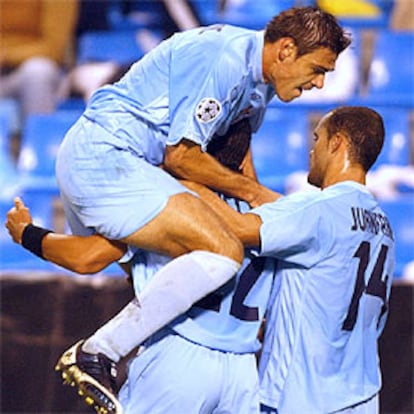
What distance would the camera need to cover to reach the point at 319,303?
10.00 feet

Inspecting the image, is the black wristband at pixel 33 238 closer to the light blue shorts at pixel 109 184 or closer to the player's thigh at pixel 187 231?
the light blue shorts at pixel 109 184

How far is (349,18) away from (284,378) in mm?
3726

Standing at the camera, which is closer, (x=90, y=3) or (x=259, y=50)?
(x=259, y=50)

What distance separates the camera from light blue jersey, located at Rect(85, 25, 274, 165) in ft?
9.75

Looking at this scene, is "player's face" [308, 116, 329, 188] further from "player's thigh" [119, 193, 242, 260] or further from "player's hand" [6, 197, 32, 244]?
"player's hand" [6, 197, 32, 244]

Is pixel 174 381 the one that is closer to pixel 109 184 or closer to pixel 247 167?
pixel 109 184

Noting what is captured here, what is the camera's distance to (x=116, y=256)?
3113 mm

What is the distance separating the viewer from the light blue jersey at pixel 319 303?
9.91 feet

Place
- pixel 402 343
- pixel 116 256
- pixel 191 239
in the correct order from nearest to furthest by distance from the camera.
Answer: pixel 191 239 → pixel 116 256 → pixel 402 343

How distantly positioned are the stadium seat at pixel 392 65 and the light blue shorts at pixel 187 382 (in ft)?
10.9

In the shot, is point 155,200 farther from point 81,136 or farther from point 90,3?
point 90,3

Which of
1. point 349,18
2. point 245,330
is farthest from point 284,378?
point 349,18

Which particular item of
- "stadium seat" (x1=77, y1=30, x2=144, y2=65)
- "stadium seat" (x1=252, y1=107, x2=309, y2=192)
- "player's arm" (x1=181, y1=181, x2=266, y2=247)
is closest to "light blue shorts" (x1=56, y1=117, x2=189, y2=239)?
"player's arm" (x1=181, y1=181, x2=266, y2=247)

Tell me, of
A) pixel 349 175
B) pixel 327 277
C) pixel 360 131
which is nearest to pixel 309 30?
pixel 360 131
